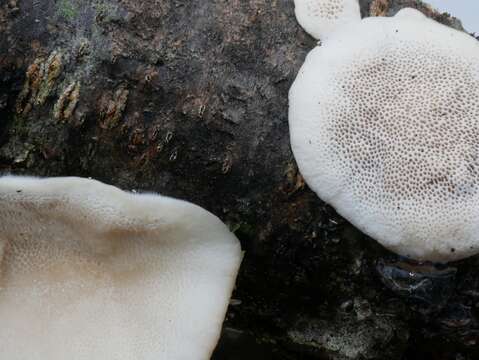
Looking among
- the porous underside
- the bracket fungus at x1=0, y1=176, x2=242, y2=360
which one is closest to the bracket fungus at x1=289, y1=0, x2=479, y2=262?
the porous underside

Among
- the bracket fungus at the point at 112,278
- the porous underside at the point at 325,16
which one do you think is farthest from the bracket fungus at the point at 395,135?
the bracket fungus at the point at 112,278

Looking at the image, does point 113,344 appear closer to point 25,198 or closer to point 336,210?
point 25,198

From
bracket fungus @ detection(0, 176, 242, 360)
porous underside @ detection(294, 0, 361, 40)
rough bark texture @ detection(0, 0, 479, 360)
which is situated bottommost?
bracket fungus @ detection(0, 176, 242, 360)

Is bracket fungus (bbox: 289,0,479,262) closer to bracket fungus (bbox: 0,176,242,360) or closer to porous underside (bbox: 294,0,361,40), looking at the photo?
porous underside (bbox: 294,0,361,40)

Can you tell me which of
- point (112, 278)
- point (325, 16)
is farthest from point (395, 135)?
point (112, 278)

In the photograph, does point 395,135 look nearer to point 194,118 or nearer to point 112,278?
point 194,118

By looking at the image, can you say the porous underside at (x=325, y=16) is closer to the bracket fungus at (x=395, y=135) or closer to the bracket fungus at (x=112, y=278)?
the bracket fungus at (x=395, y=135)
